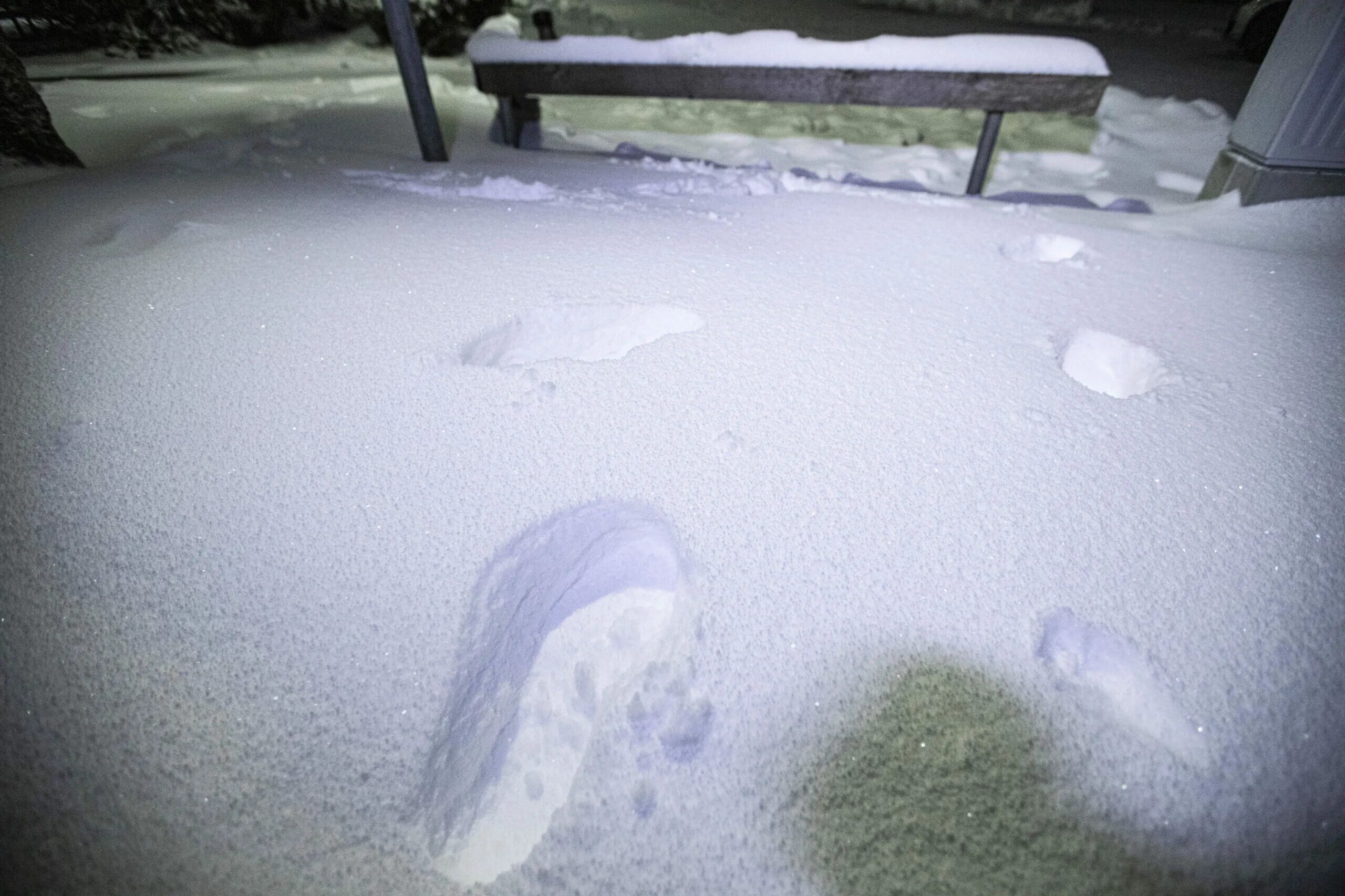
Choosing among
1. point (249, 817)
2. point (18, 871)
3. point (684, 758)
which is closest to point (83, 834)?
point (18, 871)

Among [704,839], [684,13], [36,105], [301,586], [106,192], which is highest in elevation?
[684,13]

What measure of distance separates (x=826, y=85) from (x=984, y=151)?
3.08ft

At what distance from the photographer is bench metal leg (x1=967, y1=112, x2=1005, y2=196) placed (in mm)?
2785

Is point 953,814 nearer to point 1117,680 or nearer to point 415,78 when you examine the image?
point 1117,680

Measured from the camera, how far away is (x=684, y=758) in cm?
79

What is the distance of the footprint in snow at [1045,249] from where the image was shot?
191 centimetres

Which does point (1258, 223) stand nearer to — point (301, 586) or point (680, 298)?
point (680, 298)

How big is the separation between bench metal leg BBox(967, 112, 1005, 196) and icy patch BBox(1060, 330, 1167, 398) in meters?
1.68

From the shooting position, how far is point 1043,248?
1.99 meters

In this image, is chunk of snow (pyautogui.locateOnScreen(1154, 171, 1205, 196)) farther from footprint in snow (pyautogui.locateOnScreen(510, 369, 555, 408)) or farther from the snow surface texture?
footprint in snow (pyautogui.locateOnScreen(510, 369, 555, 408))

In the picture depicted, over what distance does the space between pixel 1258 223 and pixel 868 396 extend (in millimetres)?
2286

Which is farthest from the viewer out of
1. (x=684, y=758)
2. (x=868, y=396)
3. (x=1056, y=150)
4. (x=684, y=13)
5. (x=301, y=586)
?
(x=684, y=13)

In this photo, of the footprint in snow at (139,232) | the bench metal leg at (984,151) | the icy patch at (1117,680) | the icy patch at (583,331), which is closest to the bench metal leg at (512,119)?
the footprint in snow at (139,232)

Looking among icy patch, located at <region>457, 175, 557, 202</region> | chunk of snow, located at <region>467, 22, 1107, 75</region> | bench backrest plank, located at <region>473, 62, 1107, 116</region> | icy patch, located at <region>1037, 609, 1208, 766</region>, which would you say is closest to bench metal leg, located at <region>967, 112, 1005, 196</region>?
bench backrest plank, located at <region>473, 62, 1107, 116</region>
